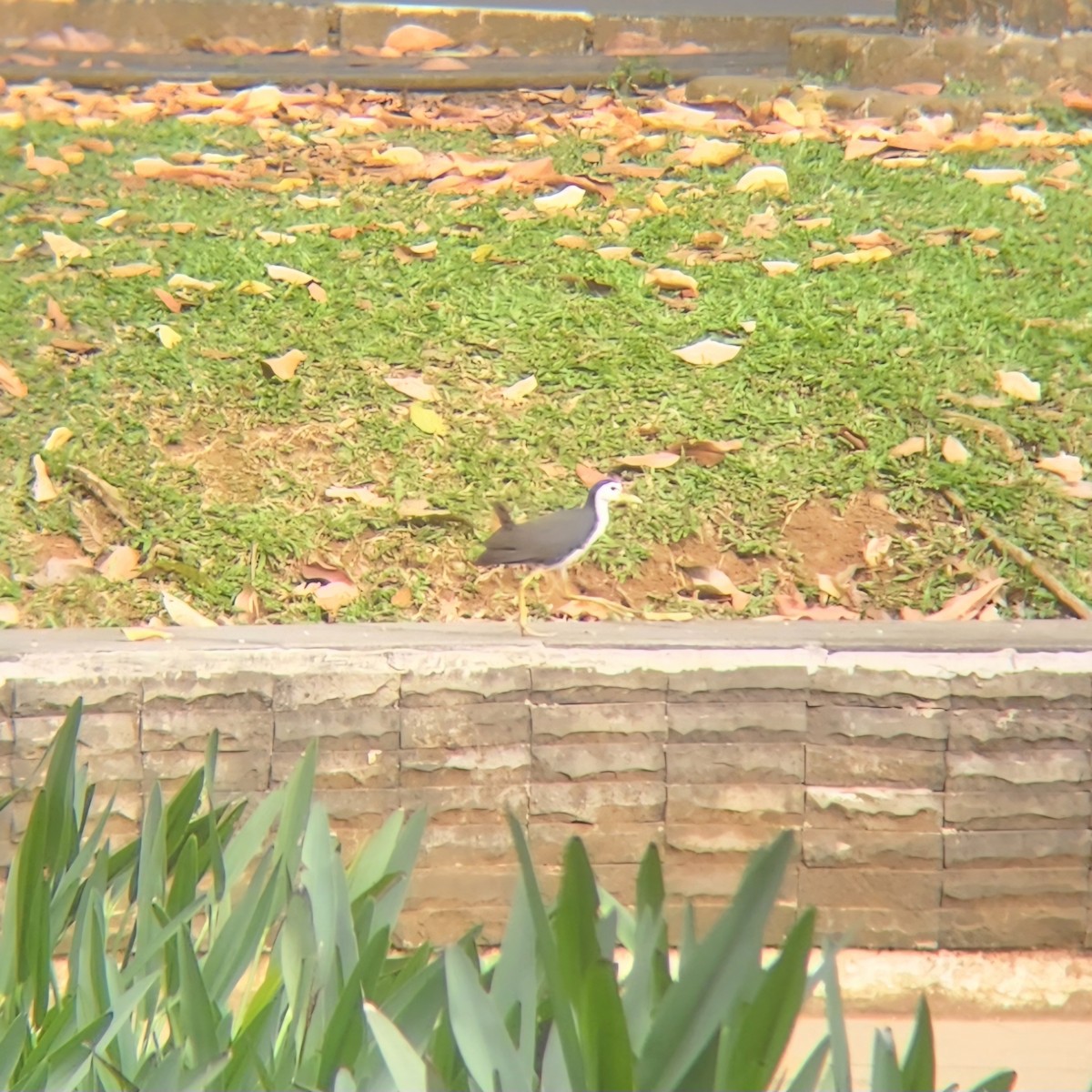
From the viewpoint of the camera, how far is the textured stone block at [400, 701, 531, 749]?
11.6 feet

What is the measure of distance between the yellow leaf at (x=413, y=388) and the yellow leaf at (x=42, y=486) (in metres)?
1.04

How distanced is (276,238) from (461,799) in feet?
9.20

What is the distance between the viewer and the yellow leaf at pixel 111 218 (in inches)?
229

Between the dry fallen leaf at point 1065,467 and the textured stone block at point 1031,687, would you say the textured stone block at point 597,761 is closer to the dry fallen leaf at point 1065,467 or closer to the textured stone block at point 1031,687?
the textured stone block at point 1031,687

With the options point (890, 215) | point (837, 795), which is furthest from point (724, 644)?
point (890, 215)

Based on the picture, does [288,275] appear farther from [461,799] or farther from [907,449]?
[461,799]

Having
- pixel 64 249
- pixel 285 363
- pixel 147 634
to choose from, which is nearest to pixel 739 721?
pixel 147 634

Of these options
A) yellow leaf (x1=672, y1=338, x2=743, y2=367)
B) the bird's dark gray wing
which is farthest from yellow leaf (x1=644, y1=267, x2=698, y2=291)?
the bird's dark gray wing

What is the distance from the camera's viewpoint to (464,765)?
3.55 metres

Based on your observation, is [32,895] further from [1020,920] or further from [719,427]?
[719,427]

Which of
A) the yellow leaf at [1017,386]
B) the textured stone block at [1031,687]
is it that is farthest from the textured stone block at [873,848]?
the yellow leaf at [1017,386]

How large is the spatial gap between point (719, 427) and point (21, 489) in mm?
2019

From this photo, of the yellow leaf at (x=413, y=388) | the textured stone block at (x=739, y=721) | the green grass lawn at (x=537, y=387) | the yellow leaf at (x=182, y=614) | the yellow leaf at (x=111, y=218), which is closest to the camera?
the textured stone block at (x=739, y=721)

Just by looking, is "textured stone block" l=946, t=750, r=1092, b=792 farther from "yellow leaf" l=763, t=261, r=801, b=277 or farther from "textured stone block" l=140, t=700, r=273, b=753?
"yellow leaf" l=763, t=261, r=801, b=277
